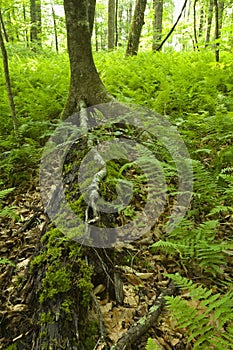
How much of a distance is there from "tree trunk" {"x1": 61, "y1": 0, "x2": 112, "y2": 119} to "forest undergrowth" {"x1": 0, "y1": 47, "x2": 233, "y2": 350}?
50cm

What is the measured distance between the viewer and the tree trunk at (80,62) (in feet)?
14.0

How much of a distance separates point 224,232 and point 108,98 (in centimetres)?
280

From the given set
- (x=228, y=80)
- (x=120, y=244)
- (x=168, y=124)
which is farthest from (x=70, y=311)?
(x=228, y=80)

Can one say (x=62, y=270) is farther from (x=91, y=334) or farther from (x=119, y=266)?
(x=119, y=266)

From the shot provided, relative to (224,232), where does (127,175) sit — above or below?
above

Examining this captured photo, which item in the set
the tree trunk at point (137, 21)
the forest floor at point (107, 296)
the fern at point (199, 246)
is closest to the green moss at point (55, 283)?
the forest floor at point (107, 296)

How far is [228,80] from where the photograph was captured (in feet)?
19.2

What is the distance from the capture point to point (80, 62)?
446cm

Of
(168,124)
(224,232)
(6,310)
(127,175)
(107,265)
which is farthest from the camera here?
(168,124)

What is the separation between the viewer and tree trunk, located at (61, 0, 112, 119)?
4.25m

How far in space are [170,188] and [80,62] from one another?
8.57 feet

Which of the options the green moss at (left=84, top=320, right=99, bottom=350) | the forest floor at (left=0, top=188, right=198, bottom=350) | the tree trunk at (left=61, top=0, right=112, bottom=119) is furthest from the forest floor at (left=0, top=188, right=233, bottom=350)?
the tree trunk at (left=61, top=0, right=112, bottom=119)

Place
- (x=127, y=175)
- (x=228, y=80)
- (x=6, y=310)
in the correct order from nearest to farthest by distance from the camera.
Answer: (x=6, y=310)
(x=127, y=175)
(x=228, y=80)

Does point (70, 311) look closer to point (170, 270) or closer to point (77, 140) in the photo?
point (170, 270)
